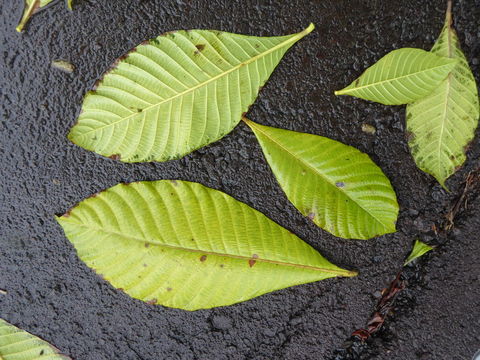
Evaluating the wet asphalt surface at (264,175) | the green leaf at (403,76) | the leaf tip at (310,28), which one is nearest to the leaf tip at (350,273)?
the wet asphalt surface at (264,175)

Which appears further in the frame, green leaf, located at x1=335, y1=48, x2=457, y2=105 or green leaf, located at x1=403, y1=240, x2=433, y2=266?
green leaf, located at x1=403, y1=240, x2=433, y2=266

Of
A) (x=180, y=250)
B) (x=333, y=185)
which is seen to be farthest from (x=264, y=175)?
(x=180, y=250)

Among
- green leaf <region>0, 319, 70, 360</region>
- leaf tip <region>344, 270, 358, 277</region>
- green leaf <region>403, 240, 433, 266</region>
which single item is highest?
A: green leaf <region>403, 240, 433, 266</region>

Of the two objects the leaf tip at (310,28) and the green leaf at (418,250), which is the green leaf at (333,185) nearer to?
the green leaf at (418,250)

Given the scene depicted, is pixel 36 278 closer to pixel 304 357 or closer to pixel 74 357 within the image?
pixel 74 357

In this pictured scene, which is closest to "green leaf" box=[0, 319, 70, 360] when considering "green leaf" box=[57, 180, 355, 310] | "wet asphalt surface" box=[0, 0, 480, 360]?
"wet asphalt surface" box=[0, 0, 480, 360]

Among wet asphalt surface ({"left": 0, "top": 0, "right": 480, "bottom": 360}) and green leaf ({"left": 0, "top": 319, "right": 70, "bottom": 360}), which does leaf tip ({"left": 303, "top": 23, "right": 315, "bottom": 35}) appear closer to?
wet asphalt surface ({"left": 0, "top": 0, "right": 480, "bottom": 360})

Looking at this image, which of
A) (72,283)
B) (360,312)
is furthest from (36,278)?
(360,312)
